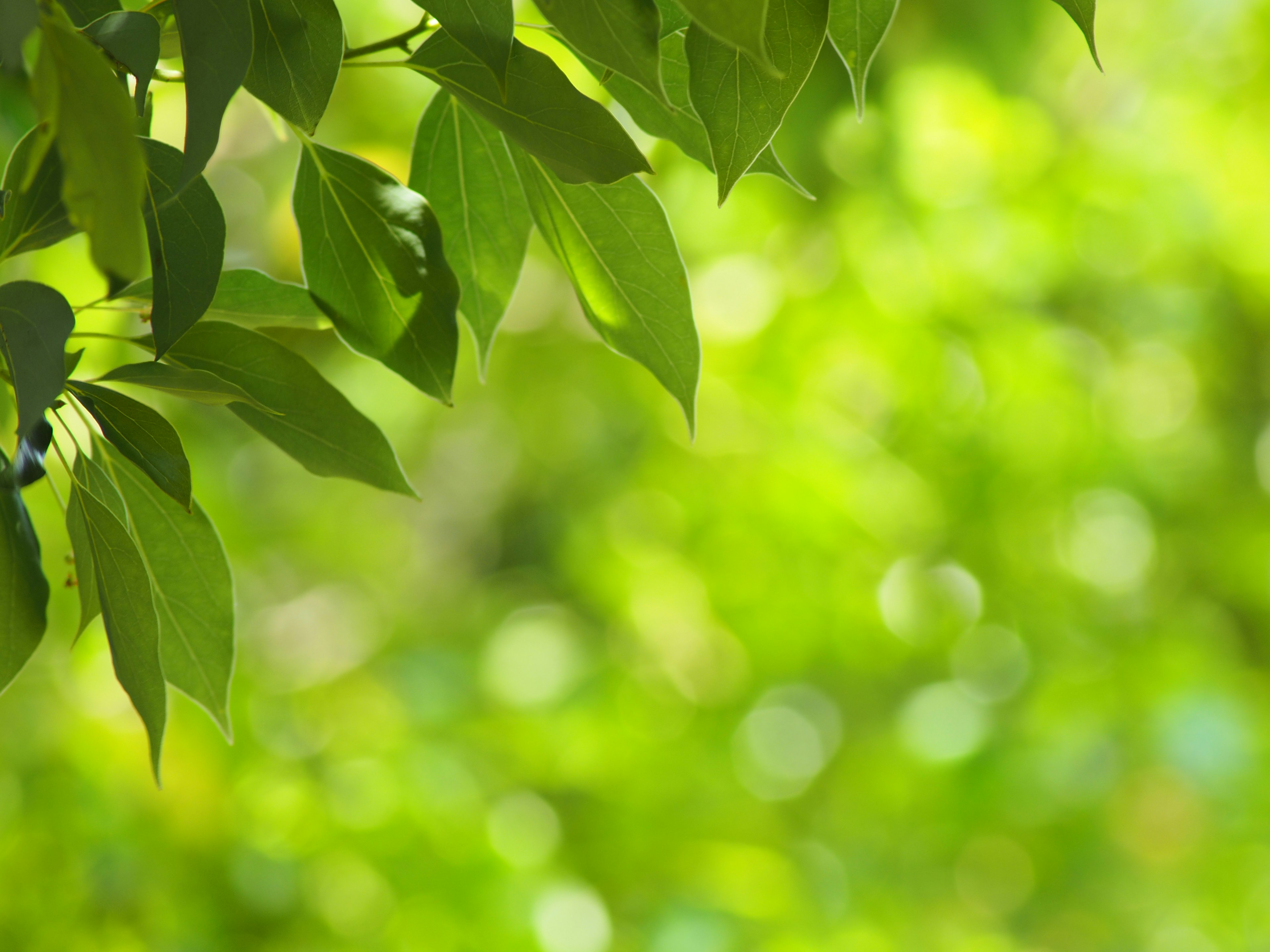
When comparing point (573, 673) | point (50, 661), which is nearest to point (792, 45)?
point (50, 661)

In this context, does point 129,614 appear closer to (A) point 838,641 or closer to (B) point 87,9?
(B) point 87,9

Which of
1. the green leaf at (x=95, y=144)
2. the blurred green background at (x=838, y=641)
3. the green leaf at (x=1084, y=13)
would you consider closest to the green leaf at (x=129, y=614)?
the green leaf at (x=95, y=144)

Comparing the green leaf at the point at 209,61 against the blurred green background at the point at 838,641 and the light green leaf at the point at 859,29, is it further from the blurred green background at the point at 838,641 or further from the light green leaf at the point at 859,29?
the blurred green background at the point at 838,641

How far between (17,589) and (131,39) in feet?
0.44

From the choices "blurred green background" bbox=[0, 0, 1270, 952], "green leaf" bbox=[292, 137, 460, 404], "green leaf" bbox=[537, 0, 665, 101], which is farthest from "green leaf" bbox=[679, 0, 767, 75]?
"blurred green background" bbox=[0, 0, 1270, 952]

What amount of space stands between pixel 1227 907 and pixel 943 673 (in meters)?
0.47

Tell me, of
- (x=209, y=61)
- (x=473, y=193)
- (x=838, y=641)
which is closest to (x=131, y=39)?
(x=209, y=61)

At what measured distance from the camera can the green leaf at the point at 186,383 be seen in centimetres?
20

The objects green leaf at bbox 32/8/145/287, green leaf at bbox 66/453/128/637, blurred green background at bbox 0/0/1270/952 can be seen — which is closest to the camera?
green leaf at bbox 32/8/145/287

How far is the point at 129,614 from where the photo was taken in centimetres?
22

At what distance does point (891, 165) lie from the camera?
1266mm

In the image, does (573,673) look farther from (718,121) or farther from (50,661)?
(718,121)

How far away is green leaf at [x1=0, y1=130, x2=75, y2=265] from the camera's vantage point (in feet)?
0.68

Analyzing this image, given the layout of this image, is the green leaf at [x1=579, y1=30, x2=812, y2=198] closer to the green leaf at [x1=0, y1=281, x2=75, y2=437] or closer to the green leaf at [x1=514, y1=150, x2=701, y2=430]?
the green leaf at [x1=514, y1=150, x2=701, y2=430]
